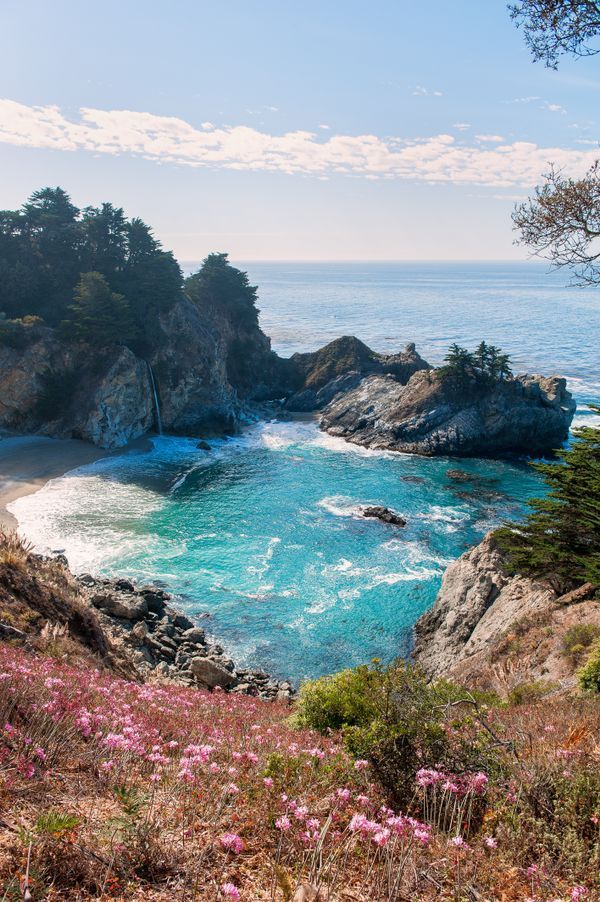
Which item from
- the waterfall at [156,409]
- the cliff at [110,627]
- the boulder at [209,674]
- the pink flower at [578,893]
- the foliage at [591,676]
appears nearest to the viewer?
the pink flower at [578,893]

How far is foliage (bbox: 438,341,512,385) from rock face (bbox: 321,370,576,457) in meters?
0.66

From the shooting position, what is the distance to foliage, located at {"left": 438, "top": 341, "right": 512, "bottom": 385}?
53812 mm

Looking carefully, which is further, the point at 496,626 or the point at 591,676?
the point at 496,626

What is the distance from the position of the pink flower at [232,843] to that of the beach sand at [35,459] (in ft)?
115

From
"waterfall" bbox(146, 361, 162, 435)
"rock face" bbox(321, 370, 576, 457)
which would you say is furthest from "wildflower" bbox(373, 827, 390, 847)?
"waterfall" bbox(146, 361, 162, 435)

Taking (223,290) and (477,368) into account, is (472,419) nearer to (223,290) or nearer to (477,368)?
(477,368)

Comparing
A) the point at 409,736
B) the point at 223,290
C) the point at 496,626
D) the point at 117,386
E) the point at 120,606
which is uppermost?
the point at 223,290

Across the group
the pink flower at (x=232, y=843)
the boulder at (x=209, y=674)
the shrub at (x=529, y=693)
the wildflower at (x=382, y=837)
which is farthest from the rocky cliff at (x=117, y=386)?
the wildflower at (x=382, y=837)

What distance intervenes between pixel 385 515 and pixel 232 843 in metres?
33.5

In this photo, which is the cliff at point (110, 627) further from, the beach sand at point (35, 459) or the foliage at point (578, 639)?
the beach sand at point (35, 459)

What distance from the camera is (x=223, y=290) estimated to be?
2859 inches

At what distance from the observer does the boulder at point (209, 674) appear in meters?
19.4

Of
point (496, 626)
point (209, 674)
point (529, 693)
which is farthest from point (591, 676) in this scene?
point (209, 674)

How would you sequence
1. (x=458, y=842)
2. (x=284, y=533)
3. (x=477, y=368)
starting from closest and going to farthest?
(x=458, y=842), (x=284, y=533), (x=477, y=368)
